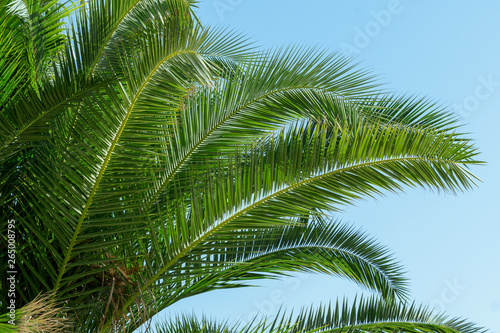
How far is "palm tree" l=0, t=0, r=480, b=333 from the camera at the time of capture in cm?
303

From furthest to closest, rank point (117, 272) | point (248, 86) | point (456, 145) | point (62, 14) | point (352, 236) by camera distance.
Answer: point (352, 236)
point (62, 14)
point (248, 86)
point (117, 272)
point (456, 145)

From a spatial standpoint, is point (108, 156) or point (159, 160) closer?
point (108, 156)

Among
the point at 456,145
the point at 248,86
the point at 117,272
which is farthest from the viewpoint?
the point at 248,86

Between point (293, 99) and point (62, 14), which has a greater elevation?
point (62, 14)

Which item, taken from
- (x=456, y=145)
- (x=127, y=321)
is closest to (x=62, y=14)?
(x=127, y=321)

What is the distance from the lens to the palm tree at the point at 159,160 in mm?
3033

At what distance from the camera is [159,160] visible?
3639mm

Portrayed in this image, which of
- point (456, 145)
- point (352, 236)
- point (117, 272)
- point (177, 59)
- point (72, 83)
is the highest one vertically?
point (177, 59)

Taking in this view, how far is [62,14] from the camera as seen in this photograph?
13.5 ft

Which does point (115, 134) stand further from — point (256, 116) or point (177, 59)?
point (256, 116)

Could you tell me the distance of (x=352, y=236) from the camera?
5.26m

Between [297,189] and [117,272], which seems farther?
[117,272]

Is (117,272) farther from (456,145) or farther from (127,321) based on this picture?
(456,145)

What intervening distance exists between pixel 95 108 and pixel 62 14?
1.52m
